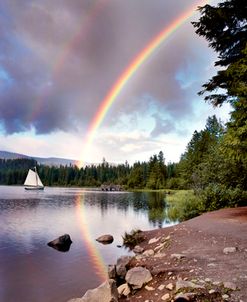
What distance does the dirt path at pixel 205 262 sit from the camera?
750 cm

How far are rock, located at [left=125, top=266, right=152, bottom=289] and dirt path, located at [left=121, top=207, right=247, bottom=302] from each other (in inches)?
7.9

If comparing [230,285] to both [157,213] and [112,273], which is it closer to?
[112,273]

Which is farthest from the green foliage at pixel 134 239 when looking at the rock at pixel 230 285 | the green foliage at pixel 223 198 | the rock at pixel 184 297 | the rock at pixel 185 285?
the rock at pixel 184 297

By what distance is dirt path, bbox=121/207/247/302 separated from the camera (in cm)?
750

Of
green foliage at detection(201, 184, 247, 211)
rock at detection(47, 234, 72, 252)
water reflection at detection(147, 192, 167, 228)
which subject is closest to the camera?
rock at detection(47, 234, 72, 252)

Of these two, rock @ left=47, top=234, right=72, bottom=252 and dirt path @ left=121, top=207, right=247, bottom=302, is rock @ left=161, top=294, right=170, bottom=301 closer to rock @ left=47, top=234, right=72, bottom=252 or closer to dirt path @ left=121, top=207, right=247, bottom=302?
dirt path @ left=121, top=207, right=247, bottom=302

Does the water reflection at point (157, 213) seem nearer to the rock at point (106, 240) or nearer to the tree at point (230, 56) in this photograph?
the rock at point (106, 240)

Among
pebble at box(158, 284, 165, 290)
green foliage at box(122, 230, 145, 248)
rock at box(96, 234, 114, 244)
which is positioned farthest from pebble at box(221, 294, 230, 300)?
rock at box(96, 234, 114, 244)

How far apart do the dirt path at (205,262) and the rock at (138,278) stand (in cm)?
20

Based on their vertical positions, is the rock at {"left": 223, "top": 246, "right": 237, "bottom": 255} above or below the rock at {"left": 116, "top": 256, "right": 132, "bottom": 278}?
above

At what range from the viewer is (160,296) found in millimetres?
7746

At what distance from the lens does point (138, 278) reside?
928cm

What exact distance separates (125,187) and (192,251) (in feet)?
421

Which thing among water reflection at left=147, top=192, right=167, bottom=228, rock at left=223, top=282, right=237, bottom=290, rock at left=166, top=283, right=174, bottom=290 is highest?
water reflection at left=147, top=192, right=167, bottom=228
